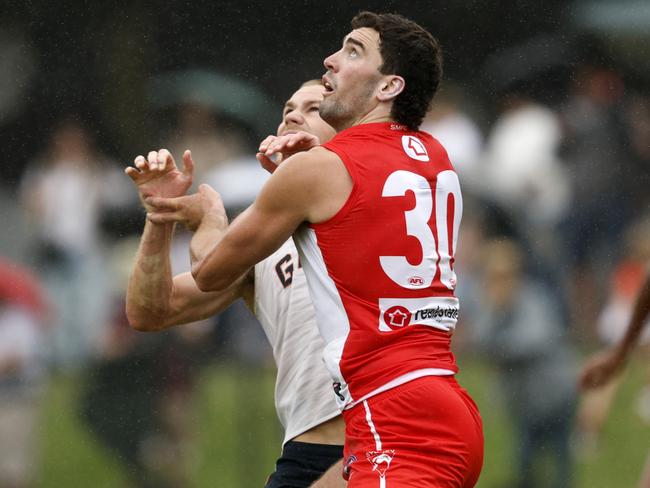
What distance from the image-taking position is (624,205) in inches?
301

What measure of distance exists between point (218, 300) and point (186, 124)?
119 inches

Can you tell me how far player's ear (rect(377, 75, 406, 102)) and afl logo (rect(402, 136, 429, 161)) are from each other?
15 cm

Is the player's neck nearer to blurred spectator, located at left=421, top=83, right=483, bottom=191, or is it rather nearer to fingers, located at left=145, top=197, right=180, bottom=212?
fingers, located at left=145, top=197, right=180, bottom=212

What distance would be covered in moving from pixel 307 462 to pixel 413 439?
2.59 feet

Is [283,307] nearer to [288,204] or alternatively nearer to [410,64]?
[288,204]

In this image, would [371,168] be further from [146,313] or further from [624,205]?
[624,205]

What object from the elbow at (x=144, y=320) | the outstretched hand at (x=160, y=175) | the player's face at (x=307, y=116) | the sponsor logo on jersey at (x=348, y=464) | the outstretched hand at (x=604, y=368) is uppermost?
the player's face at (x=307, y=116)

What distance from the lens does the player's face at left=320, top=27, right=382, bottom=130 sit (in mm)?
3936

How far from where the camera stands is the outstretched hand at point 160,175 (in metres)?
4.15

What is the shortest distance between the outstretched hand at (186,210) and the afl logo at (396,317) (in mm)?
856

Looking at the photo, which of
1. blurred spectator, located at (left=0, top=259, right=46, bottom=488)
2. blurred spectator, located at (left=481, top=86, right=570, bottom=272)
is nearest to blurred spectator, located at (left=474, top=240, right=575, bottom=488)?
blurred spectator, located at (left=481, top=86, right=570, bottom=272)

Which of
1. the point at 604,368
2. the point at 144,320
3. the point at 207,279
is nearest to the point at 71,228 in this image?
the point at 144,320

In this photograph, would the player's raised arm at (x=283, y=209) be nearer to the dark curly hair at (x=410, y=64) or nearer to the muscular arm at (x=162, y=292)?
the dark curly hair at (x=410, y=64)

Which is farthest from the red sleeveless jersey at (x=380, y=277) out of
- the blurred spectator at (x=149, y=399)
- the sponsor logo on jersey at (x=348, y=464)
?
the blurred spectator at (x=149, y=399)
